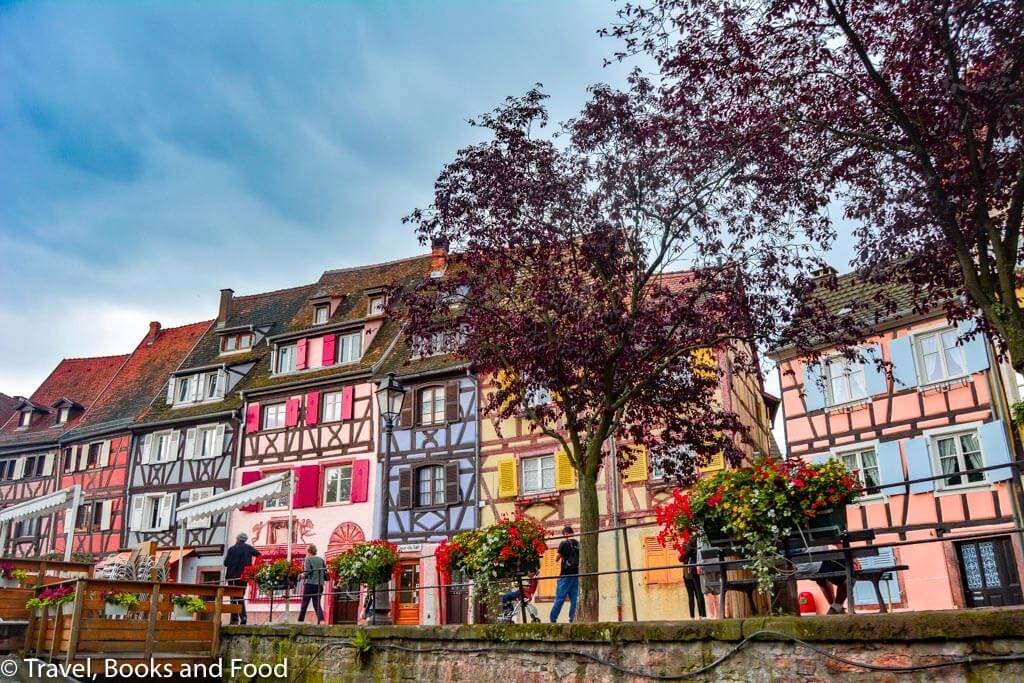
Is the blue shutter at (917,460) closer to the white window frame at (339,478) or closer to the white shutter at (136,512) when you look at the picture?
the white window frame at (339,478)

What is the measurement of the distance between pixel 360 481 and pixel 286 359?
6.72 m

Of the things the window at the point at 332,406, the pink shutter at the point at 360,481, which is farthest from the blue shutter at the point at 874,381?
the window at the point at 332,406

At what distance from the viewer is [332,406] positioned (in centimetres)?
2967

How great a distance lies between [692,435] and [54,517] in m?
31.5

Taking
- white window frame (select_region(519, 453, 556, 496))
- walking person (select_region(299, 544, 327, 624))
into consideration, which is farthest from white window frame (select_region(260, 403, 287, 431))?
walking person (select_region(299, 544, 327, 624))

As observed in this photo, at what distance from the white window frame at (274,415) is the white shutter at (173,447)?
4249 mm

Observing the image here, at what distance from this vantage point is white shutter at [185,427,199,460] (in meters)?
32.2

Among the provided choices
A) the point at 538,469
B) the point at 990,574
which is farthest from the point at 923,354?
the point at 538,469

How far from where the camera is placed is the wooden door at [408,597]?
2530 cm

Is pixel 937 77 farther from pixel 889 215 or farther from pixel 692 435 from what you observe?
pixel 692 435

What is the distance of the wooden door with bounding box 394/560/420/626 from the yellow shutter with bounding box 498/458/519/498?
11.3 ft

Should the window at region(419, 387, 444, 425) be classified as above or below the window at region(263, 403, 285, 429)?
below

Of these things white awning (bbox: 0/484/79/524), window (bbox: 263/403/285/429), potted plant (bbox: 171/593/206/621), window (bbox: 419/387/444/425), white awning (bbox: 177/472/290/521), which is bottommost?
potted plant (bbox: 171/593/206/621)

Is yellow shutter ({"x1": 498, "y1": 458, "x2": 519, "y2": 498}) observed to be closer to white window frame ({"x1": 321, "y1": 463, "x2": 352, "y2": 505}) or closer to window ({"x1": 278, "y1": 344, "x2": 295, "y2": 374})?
white window frame ({"x1": 321, "y1": 463, "x2": 352, "y2": 505})
